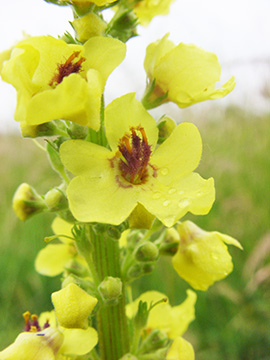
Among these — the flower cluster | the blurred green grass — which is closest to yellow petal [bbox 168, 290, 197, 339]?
the flower cluster

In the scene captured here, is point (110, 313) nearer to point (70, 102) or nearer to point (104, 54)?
point (70, 102)

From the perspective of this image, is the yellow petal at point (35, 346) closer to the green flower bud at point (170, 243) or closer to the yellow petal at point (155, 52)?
the green flower bud at point (170, 243)

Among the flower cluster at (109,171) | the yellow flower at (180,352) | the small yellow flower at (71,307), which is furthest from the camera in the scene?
the yellow flower at (180,352)

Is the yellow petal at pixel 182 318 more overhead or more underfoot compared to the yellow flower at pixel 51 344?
more underfoot

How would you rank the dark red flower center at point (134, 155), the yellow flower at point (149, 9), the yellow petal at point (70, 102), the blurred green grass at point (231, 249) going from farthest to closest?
the blurred green grass at point (231, 249) < the yellow flower at point (149, 9) < the dark red flower center at point (134, 155) < the yellow petal at point (70, 102)

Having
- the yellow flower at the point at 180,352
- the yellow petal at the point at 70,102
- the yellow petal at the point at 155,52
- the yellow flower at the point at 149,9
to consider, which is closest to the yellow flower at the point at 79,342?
the yellow flower at the point at 180,352

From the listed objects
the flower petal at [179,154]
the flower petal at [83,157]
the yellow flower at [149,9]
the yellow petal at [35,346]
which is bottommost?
the yellow petal at [35,346]

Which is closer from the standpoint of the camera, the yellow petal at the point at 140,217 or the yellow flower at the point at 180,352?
the yellow petal at the point at 140,217
